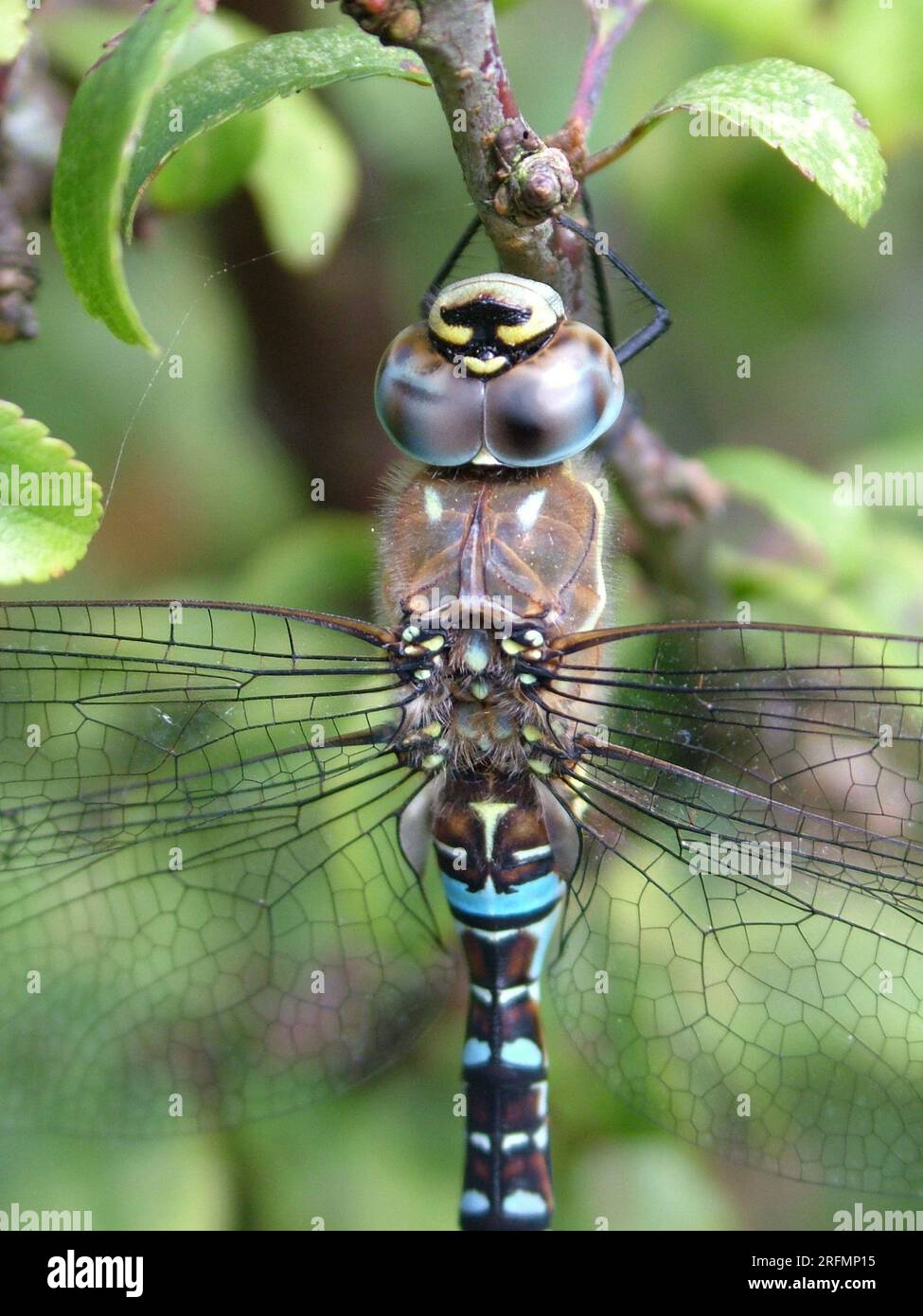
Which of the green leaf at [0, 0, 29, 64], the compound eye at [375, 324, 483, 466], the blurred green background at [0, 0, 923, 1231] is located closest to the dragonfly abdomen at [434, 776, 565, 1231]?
the blurred green background at [0, 0, 923, 1231]

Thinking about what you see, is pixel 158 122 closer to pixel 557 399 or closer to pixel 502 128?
pixel 502 128

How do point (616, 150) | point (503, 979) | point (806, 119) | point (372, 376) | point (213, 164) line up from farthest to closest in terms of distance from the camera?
point (372, 376) < point (503, 979) < point (213, 164) < point (616, 150) < point (806, 119)

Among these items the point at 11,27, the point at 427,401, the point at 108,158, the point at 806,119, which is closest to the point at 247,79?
the point at 11,27

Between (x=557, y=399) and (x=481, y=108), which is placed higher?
(x=481, y=108)

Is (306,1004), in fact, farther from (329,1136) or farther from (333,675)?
(333,675)

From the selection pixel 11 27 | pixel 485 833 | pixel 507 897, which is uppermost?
pixel 11 27
